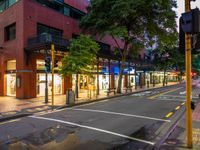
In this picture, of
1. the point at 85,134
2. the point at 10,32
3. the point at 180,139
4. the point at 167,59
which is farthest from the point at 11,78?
the point at 167,59

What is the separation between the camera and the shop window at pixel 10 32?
26.1 meters

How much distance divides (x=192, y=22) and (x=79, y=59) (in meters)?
15.7

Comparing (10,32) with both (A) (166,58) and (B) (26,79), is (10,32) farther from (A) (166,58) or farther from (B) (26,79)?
(A) (166,58)

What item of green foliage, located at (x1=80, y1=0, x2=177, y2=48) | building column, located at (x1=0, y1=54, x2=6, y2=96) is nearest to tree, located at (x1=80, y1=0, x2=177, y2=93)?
green foliage, located at (x1=80, y1=0, x2=177, y2=48)

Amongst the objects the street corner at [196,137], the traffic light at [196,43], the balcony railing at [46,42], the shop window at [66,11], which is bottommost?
the street corner at [196,137]

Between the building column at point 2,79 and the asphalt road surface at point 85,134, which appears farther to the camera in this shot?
the building column at point 2,79

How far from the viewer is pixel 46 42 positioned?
21109 millimetres

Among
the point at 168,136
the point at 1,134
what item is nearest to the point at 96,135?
the point at 168,136

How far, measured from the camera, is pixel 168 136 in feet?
26.7

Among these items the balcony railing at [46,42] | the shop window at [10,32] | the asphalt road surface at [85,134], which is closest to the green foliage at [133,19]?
the balcony railing at [46,42]

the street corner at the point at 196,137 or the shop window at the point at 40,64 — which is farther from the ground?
the shop window at the point at 40,64

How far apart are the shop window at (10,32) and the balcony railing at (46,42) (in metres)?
3.58

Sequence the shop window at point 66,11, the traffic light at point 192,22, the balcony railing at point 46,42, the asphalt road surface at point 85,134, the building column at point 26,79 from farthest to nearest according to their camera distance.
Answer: the shop window at point 66,11 < the building column at point 26,79 < the balcony railing at point 46,42 < the asphalt road surface at point 85,134 < the traffic light at point 192,22

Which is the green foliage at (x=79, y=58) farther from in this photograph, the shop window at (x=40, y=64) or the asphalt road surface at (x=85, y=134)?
the asphalt road surface at (x=85, y=134)
